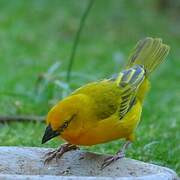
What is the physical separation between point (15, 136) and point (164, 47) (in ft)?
4.65

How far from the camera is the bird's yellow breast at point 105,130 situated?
13.5 feet

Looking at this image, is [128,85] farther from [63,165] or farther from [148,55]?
[63,165]

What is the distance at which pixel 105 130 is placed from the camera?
4258 millimetres

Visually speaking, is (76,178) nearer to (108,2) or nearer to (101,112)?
(101,112)

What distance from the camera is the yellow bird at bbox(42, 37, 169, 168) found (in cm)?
399

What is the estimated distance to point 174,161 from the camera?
5.21 meters

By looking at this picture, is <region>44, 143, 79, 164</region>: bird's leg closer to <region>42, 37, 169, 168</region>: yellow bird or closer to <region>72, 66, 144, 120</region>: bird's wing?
Answer: <region>42, 37, 169, 168</region>: yellow bird

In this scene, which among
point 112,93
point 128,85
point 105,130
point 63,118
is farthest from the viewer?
point 128,85

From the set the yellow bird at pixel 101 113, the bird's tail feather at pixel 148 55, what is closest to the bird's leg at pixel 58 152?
the yellow bird at pixel 101 113

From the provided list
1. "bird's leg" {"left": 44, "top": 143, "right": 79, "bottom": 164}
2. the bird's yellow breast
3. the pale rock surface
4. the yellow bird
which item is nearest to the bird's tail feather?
the yellow bird

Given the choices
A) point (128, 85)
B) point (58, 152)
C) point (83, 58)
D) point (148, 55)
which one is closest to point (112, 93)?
point (128, 85)

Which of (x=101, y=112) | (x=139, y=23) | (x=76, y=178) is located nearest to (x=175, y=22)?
(x=139, y=23)

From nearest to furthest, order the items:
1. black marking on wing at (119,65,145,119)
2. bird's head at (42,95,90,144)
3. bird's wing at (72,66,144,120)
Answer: bird's head at (42,95,90,144)
bird's wing at (72,66,144,120)
black marking on wing at (119,65,145,119)

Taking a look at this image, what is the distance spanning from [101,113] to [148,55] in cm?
142
